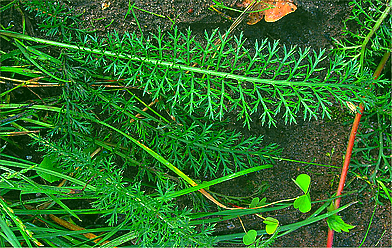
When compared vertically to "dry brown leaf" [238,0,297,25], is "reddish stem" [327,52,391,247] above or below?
below

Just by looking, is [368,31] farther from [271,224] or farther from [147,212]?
[147,212]

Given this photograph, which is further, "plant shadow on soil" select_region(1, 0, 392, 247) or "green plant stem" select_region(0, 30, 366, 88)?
"plant shadow on soil" select_region(1, 0, 392, 247)

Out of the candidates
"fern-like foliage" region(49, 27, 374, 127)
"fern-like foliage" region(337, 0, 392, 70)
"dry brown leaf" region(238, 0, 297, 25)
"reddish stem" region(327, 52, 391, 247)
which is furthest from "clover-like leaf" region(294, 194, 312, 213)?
"dry brown leaf" region(238, 0, 297, 25)

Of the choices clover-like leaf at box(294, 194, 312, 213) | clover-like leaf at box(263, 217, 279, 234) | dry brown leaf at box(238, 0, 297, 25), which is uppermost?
dry brown leaf at box(238, 0, 297, 25)

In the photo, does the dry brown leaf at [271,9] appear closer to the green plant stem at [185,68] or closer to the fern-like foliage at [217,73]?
the fern-like foliage at [217,73]

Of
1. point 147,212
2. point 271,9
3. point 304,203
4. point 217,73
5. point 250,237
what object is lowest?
point 250,237

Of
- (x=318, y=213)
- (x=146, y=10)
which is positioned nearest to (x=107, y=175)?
(x=146, y=10)

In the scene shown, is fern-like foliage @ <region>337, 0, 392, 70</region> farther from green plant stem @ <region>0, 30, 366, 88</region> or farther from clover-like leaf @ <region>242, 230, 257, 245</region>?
clover-like leaf @ <region>242, 230, 257, 245</region>

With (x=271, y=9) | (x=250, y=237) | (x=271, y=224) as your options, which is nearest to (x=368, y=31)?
(x=271, y=9)

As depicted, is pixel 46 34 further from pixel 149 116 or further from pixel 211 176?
pixel 211 176
